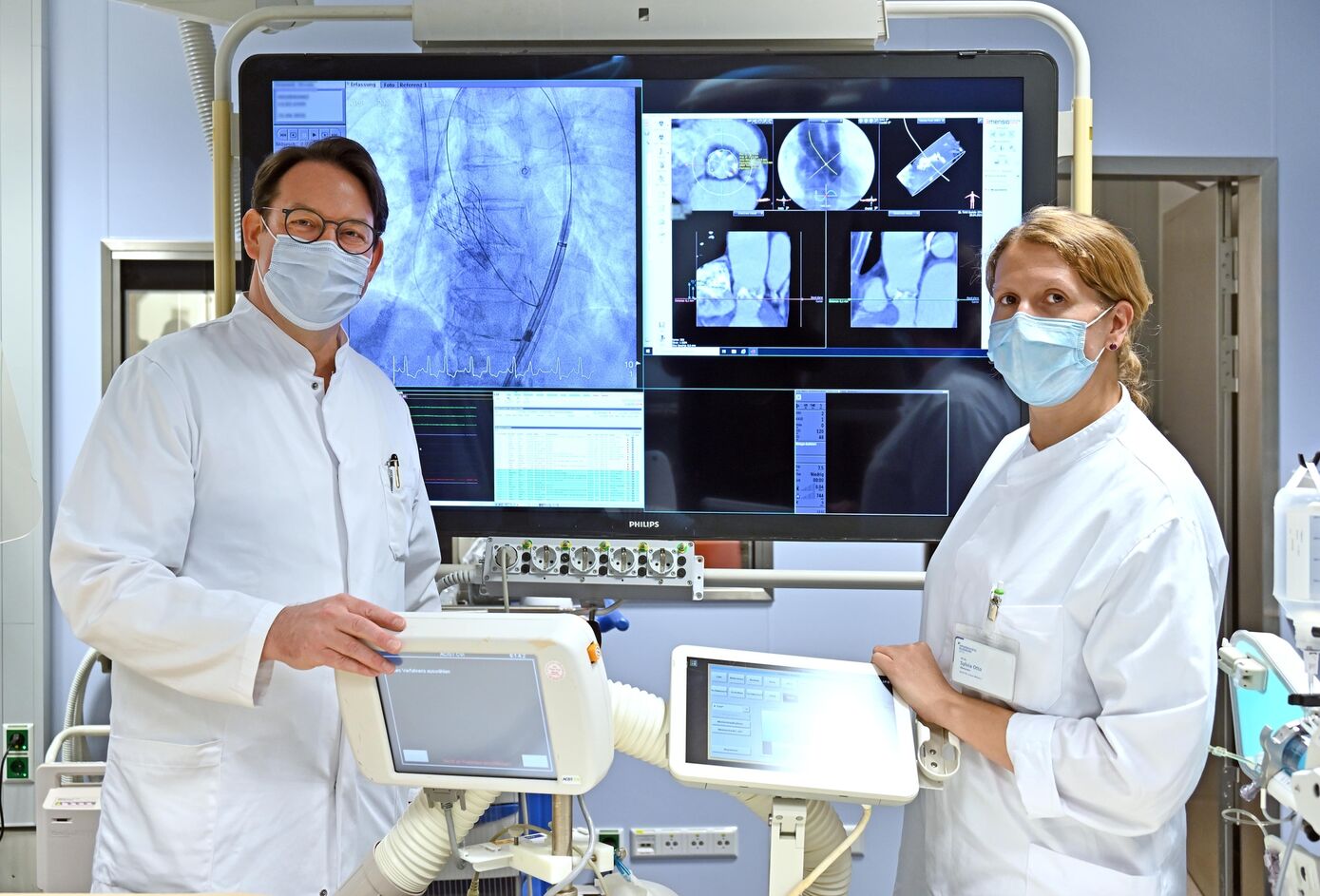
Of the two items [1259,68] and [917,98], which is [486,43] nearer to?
[917,98]

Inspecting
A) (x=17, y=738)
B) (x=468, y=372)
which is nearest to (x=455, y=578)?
(x=468, y=372)

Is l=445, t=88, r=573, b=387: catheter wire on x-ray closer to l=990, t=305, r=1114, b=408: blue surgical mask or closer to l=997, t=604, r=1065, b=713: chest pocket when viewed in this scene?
l=990, t=305, r=1114, b=408: blue surgical mask

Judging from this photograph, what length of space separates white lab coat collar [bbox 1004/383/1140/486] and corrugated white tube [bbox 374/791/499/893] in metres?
0.92

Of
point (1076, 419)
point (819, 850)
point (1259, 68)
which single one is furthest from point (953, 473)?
point (1259, 68)

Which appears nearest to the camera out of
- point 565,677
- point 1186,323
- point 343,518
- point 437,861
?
point 565,677

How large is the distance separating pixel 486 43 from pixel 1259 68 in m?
2.55

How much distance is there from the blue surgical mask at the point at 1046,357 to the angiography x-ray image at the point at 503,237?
0.90 metres

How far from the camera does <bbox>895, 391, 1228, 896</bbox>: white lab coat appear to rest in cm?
137

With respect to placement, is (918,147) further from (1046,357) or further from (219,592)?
(219,592)

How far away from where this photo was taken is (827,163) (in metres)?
2.23

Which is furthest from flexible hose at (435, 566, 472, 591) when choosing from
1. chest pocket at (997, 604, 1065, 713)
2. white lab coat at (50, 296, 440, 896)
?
chest pocket at (997, 604, 1065, 713)

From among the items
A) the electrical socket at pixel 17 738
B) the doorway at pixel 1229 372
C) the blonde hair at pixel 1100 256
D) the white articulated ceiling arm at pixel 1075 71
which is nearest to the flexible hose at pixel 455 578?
Result: the blonde hair at pixel 1100 256

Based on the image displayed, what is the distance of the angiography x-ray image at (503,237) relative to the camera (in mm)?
2252

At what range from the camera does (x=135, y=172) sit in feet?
11.2
